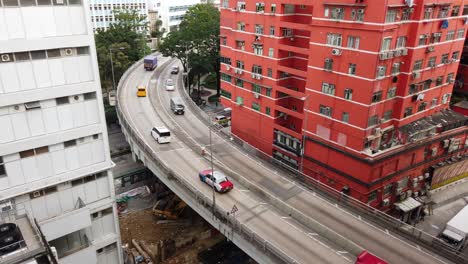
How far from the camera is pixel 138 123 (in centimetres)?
5538

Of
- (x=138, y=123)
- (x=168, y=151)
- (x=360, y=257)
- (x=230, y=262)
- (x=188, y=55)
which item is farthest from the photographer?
(x=188, y=55)

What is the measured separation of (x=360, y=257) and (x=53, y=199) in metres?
24.3

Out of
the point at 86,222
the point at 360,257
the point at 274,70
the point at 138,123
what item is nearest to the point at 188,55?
the point at 138,123

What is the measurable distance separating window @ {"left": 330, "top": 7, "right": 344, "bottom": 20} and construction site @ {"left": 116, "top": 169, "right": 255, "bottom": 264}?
28527 millimetres

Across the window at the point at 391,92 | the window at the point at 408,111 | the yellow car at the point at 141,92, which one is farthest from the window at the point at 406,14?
the yellow car at the point at 141,92

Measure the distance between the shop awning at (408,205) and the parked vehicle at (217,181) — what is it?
71.9 feet

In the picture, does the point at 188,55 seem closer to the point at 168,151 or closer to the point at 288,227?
the point at 168,151

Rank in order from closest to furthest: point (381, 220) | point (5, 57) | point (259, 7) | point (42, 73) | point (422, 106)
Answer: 1. point (5, 57)
2. point (42, 73)
3. point (381, 220)
4. point (422, 106)
5. point (259, 7)

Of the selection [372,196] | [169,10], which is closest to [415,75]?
[372,196]

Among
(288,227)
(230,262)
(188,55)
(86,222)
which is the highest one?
(188,55)

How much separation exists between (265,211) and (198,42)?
182 ft

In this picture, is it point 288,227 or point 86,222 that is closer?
point 86,222

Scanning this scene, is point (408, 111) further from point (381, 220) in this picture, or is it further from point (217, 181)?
point (217, 181)

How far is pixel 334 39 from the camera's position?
132 ft
